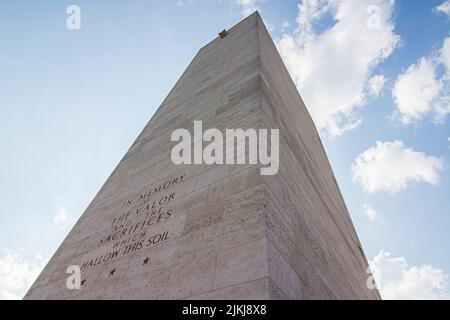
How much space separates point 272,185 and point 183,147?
3026 millimetres

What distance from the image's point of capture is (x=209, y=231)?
4.18 meters

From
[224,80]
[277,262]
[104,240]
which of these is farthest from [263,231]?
[224,80]

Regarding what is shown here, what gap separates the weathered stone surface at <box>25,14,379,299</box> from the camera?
354cm

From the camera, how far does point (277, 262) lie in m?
3.46

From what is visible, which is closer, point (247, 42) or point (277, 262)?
point (277, 262)

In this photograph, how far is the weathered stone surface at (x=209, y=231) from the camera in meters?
3.54

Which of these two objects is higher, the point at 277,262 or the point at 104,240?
the point at 104,240

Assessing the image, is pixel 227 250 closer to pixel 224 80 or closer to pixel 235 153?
pixel 235 153

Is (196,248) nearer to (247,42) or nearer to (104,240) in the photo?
(104,240)

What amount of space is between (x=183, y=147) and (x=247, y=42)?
5.59 meters
